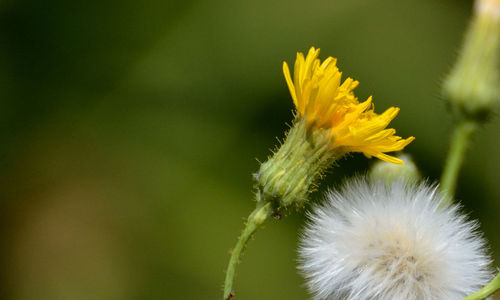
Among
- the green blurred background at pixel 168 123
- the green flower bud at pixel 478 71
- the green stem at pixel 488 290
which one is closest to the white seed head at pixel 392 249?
the green stem at pixel 488 290

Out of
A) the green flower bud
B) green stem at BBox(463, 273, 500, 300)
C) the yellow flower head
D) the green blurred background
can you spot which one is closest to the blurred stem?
the green flower bud

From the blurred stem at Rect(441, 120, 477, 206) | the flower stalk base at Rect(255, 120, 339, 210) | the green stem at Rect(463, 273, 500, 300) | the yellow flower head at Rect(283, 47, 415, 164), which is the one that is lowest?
the green stem at Rect(463, 273, 500, 300)

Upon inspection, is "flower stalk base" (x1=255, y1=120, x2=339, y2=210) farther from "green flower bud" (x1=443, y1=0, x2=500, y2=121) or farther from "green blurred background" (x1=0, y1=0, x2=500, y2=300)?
"green blurred background" (x1=0, y1=0, x2=500, y2=300)

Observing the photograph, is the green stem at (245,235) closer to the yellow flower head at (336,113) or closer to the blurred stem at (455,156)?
the yellow flower head at (336,113)

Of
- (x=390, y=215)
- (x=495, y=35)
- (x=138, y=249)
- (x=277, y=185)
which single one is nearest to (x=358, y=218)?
(x=390, y=215)

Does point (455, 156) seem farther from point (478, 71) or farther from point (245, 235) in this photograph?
point (245, 235)

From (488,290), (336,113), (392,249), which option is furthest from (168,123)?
(488,290)
